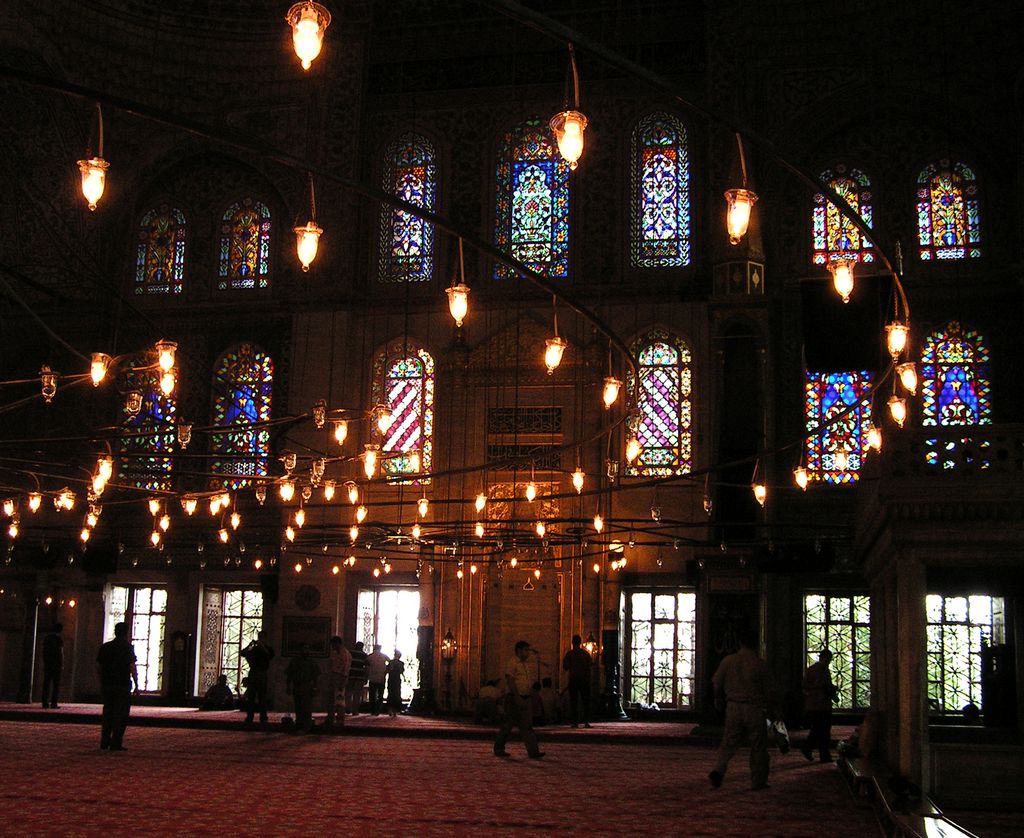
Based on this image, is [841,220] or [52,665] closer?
[52,665]

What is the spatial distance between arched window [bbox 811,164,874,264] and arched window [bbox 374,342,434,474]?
5704mm

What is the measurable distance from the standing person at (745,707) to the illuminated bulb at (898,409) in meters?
2.21

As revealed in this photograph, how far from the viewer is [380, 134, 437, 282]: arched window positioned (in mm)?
18812

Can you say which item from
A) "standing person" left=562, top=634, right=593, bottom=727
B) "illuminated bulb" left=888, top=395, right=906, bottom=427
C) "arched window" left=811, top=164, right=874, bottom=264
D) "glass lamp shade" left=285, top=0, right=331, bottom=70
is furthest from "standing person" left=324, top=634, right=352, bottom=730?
"glass lamp shade" left=285, top=0, right=331, bottom=70

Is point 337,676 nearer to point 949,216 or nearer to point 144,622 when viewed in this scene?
point 144,622

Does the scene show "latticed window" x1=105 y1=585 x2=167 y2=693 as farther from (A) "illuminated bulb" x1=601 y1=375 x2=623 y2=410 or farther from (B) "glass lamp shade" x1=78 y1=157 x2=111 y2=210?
(B) "glass lamp shade" x1=78 y1=157 x2=111 y2=210

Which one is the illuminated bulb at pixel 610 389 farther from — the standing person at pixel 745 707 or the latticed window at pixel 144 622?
the latticed window at pixel 144 622

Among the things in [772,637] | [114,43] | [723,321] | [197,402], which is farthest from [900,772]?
[114,43]

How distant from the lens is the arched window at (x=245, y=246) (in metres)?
19.2

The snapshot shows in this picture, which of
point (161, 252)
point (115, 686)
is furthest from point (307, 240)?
point (161, 252)

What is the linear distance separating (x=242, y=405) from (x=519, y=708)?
27.1 feet

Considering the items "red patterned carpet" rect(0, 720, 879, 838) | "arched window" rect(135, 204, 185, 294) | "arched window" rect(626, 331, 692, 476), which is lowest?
"red patterned carpet" rect(0, 720, 879, 838)

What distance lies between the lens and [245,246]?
761 inches

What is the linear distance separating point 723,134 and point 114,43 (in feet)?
29.6
